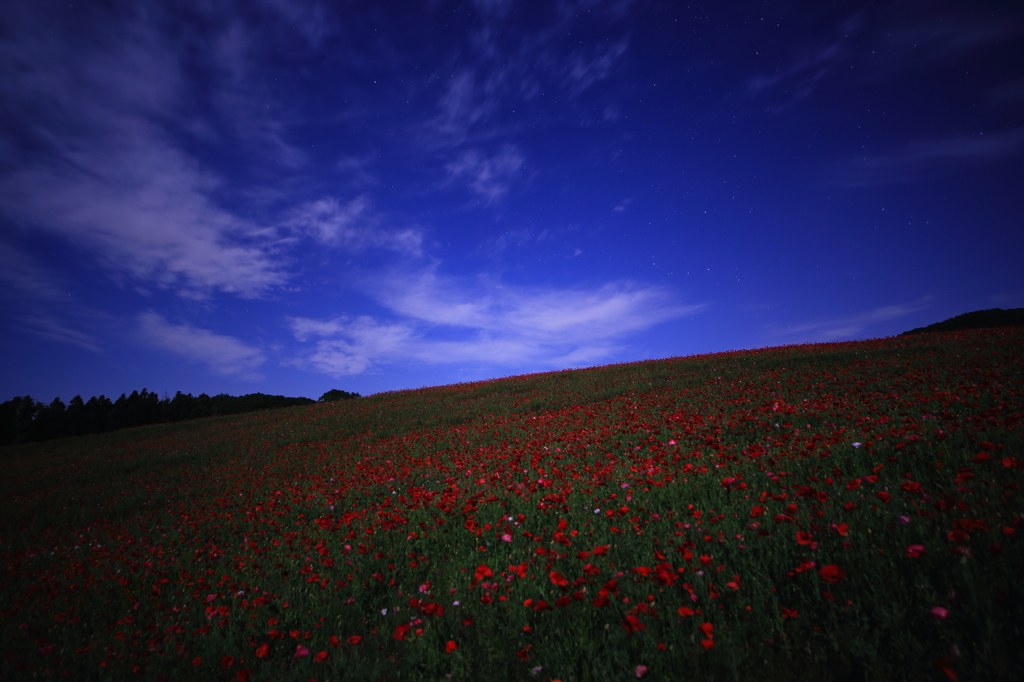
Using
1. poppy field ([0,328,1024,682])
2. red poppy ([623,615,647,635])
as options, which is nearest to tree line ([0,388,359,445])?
poppy field ([0,328,1024,682])

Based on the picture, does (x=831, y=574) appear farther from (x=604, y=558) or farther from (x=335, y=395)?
(x=335, y=395)

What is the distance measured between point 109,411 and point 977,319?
250 feet

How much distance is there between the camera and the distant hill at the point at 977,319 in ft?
78.6

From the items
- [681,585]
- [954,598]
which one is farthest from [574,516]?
[954,598]

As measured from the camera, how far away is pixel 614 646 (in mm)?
3131

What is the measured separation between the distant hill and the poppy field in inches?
722

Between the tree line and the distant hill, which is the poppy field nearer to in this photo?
the distant hill

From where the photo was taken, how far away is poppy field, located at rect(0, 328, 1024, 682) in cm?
287

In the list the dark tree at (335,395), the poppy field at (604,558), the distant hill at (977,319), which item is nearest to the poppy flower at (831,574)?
the poppy field at (604,558)

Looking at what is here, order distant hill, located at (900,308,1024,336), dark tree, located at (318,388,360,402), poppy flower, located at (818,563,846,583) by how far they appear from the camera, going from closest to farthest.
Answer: poppy flower, located at (818,563,846,583) → distant hill, located at (900,308,1024,336) → dark tree, located at (318,388,360,402)

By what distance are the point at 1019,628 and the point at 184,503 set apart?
15.9m

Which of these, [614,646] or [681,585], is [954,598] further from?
[614,646]

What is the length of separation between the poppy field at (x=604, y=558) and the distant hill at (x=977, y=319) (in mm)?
18342

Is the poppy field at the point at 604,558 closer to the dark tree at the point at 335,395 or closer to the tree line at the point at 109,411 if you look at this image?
the dark tree at the point at 335,395
